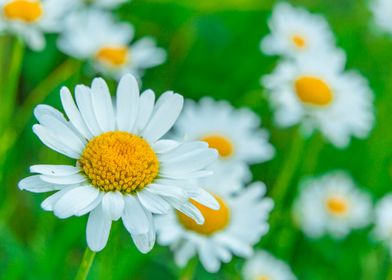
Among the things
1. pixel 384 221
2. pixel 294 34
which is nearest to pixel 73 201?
pixel 384 221

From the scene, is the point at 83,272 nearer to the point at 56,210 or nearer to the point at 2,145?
the point at 56,210

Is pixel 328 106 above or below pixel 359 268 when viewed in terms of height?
above

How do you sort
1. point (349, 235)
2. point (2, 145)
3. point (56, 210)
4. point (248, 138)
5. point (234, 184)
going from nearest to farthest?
point (56, 210) → point (234, 184) → point (2, 145) → point (248, 138) → point (349, 235)

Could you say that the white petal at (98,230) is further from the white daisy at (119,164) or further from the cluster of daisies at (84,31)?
the cluster of daisies at (84,31)

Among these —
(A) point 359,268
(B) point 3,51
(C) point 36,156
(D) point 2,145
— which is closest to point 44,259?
(D) point 2,145

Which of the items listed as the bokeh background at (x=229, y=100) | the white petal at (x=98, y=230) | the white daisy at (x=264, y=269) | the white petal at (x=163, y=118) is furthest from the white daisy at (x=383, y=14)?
the white petal at (x=98, y=230)

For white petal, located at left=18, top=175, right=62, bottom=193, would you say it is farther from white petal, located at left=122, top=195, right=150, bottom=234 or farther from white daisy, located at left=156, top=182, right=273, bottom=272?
white daisy, located at left=156, top=182, right=273, bottom=272
